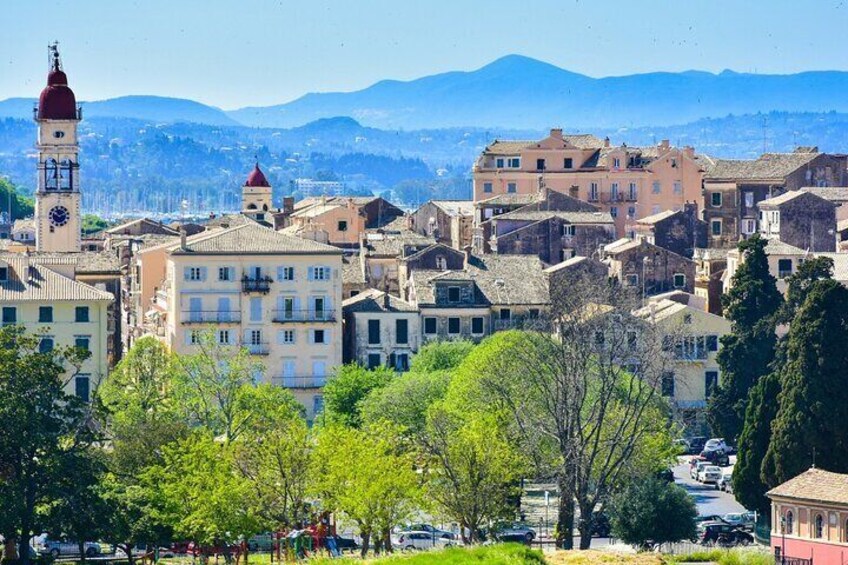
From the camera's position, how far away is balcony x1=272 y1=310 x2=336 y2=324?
97.6 m

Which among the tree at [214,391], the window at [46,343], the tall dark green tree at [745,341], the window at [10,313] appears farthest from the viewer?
the window at [10,313]

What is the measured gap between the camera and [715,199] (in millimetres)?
136875

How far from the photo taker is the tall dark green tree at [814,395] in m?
72.1

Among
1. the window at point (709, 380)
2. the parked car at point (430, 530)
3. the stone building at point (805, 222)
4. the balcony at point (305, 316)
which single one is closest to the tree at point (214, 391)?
the parked car at point (430, 530)

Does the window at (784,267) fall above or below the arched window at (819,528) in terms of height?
above

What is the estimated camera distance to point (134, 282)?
370ft

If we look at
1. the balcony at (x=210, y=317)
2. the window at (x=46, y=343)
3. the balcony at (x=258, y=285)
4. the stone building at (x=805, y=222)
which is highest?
the stone building at (x=805, y=222)

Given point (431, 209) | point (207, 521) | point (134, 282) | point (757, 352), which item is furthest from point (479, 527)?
point (431, 209)

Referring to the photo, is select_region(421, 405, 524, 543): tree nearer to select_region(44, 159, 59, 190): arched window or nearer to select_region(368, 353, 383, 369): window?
select_region(368, 353, 383, 369): window

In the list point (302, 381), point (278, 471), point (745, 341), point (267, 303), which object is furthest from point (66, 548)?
point (745, 341)

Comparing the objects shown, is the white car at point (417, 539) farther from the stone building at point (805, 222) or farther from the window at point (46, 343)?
the stone building at point (805, 222)

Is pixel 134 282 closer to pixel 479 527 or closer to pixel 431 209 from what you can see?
pixel 431 209

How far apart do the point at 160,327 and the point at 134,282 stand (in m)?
12.7

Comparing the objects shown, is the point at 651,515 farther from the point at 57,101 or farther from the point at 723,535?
the point at 57,101
